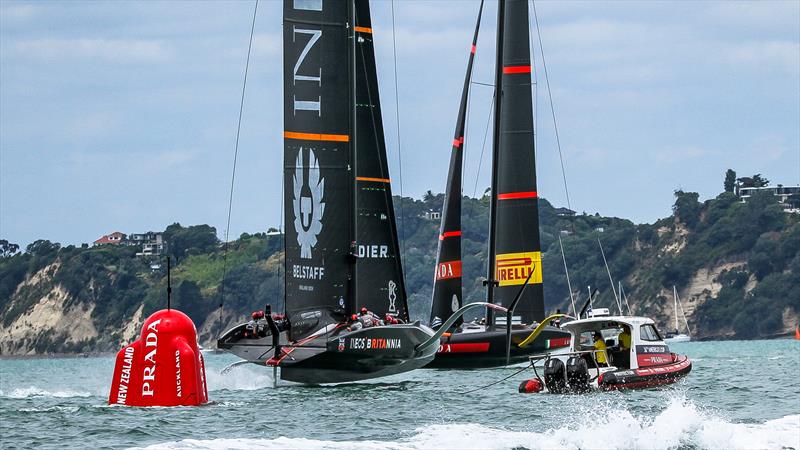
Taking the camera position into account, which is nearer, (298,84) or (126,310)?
(298,84)

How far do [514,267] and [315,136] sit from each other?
975 cm

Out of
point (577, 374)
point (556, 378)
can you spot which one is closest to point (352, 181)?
point (556, 378)

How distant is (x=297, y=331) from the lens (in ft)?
102

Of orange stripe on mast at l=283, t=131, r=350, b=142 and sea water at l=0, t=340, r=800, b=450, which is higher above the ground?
orange stripe on mast at l=283, t=131, r=350, b=142

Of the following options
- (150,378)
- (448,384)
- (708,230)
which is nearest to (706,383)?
(448,384)

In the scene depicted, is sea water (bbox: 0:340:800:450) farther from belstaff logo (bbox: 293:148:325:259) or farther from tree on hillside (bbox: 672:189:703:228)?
tree on hillside (bbox: 672:189:703:228)

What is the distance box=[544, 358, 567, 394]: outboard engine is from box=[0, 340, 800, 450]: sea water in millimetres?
213

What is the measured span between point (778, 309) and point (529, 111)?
356 feet

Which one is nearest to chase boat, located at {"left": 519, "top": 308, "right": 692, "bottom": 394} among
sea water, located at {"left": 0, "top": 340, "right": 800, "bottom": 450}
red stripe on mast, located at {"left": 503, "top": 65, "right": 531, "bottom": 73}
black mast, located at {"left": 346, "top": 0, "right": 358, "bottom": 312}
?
sea water, located at {"left": 0, "top": 340, "right": 800, "bottom": 450}

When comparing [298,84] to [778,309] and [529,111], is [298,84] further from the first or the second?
[778,309]

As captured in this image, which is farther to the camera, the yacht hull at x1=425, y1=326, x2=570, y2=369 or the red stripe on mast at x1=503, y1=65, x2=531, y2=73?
the red stripe on mast at x1=503, y1=65, x2=531, y2=73

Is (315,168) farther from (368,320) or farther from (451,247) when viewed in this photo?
(451,247)

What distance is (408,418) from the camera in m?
23.6

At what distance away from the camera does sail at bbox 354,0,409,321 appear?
3616 cm
